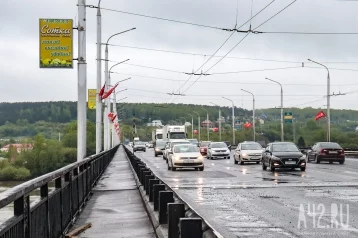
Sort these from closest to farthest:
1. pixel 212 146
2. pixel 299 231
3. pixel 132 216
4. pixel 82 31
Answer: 1. pixel 299 231
2. pixel 132 216
3. pixel 82 31
4. pixel 212 146

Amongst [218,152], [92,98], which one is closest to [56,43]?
[92,98]

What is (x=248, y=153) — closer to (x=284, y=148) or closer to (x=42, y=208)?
(x=284, y=148)

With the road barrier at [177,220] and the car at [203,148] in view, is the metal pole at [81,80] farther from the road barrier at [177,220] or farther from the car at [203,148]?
the car at [203,148]

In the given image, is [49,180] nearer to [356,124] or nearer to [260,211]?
[260,211]

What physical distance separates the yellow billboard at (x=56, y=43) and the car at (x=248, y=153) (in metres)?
25.0

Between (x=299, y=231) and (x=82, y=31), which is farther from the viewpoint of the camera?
(x=82, y=31)

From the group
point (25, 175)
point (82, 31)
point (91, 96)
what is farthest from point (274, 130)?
point (82, 31)

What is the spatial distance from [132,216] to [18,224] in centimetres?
738

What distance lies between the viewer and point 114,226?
38.2 ft

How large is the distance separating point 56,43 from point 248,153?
25.8 metres

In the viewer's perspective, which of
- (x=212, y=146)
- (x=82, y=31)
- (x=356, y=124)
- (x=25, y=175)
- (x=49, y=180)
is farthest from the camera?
(x=356, y=124)

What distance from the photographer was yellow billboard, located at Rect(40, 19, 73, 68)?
69.1 feet

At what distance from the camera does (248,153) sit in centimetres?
4497

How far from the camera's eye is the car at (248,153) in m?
44.8
